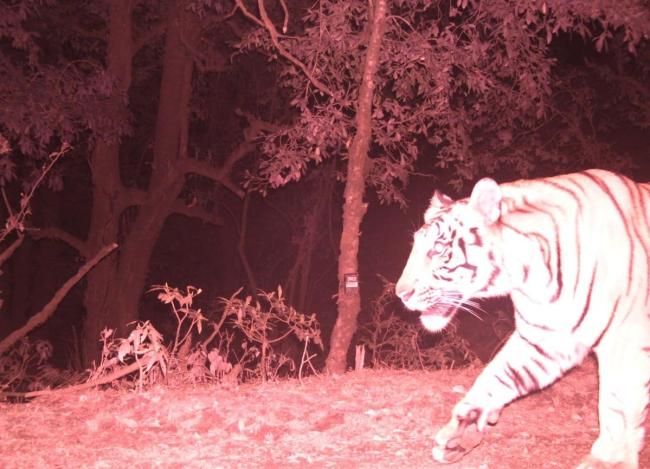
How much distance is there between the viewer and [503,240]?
4738mm

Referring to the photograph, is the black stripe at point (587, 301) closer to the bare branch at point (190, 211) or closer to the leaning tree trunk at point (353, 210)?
the leaning tree trunk at point (353, 210)

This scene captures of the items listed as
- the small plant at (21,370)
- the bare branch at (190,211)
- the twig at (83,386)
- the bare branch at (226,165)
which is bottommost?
the small plant at (21,370)

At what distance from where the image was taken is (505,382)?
495 centimetres

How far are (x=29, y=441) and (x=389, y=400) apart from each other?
248 cm

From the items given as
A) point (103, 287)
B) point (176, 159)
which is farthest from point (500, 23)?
point (103, 287)

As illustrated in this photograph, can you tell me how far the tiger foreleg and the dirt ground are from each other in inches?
7.7

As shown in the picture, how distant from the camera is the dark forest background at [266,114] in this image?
26.4 ft

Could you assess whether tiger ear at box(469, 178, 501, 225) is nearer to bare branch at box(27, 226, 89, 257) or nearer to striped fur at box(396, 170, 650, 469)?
striped fur at box(396, 170, 650, 469)

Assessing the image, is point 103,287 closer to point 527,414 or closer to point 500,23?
point 500,23

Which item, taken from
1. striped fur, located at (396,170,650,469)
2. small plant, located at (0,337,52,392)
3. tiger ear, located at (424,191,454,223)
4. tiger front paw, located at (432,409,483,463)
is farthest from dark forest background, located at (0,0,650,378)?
tiger front paw, located at (432,409,483,463)

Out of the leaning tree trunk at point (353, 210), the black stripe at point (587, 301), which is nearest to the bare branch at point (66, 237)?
the leaning tree trunk at point (353, 210)

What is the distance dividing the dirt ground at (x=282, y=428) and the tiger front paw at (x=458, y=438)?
98mm

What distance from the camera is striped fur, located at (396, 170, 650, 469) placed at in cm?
450

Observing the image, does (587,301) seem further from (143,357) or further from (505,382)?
(143,357)
